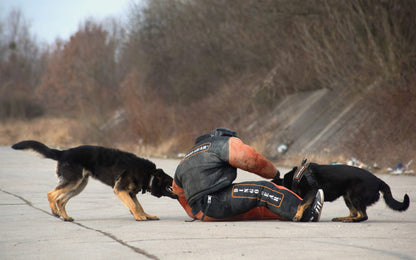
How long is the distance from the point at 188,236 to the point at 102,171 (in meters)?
2.22

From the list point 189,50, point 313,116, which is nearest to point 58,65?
point 189,50

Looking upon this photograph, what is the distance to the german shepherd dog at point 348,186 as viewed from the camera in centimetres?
655

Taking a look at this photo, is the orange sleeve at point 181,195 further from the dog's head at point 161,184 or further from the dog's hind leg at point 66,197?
the dog's hind leg at point 66,197

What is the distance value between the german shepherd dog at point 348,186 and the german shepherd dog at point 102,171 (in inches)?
68.3

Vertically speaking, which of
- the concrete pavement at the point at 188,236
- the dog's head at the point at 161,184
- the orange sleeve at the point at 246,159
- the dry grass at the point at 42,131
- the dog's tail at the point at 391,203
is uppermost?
the dry grass at the point at 42,131

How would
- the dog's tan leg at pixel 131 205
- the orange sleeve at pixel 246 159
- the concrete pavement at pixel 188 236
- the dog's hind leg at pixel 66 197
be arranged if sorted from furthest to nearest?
the dog's hind leg at pixel 66 197 < the dog's tan leg at pixel 131 205 < the orange sleeve at pixel 246 159 < the concrete pavement at pixel 188 236

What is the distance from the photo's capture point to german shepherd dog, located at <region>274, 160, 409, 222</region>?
655cm

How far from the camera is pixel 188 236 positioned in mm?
5516

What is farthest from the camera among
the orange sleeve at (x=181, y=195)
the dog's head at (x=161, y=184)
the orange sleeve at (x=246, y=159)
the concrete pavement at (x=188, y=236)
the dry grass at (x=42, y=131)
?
the dry grass at (x=42, y=131)

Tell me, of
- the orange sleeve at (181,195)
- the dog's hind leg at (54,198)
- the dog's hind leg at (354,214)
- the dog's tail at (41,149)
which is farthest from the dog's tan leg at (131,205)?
the dog's hind leg at (354,214)

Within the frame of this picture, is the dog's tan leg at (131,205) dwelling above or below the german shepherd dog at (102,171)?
below

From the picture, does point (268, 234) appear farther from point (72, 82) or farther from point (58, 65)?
point (58, 65)

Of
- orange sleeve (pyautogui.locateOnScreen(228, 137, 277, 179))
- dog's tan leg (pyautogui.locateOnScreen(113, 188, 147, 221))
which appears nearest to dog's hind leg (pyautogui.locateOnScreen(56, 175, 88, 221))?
dog's tan leg (pyautogui.locateOnScreen(113, 188, 147, 221))

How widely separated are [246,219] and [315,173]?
40.6 inches
